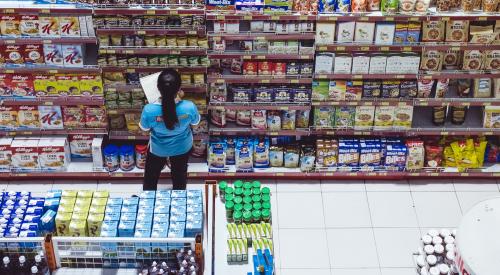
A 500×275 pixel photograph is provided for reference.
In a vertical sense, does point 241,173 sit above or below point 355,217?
above

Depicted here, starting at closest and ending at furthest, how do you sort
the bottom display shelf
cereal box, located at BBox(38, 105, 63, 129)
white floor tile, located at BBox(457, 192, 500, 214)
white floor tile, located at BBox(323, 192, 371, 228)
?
1. white floor tile, located at BBox(323, 192, 371, 228)
2. cereal box, located at BBox(38, 105, 63, 129)
3. white floor tile, located at BBox(457, 192, 500, 214)
4. the bottom display shelf

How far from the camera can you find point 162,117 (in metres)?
6.15

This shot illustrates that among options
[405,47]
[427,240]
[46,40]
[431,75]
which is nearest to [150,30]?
[46,40]

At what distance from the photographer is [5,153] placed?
7.38m

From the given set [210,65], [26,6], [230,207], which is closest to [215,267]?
[230,207]

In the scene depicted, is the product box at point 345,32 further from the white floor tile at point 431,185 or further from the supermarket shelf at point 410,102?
the white floor tile at point 431,185

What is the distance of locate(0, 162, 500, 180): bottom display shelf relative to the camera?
7527 mm

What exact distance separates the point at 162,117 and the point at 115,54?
1.15m

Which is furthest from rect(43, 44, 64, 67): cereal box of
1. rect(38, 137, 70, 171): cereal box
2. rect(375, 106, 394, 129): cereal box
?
rect(375, 106, 394, 129): cereal box

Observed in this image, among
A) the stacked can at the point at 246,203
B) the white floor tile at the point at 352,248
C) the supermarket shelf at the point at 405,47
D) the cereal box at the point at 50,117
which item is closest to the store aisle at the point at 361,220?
the white floor tile at the point at 352,248

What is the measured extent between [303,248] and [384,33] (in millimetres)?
2313

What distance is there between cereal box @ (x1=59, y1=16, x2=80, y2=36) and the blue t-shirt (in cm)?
125

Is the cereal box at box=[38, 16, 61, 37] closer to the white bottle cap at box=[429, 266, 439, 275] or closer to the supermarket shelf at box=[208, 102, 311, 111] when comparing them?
the supermarket shelf at box=[208, 102, 311, 111]

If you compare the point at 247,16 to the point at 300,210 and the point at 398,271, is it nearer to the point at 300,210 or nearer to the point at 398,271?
the point at 300,210
